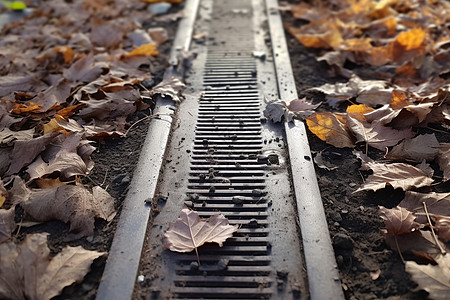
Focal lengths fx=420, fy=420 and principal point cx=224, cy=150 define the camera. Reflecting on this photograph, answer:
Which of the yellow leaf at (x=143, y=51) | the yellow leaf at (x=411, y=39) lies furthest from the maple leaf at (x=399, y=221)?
the yellow leaf at (x=143, y=51)

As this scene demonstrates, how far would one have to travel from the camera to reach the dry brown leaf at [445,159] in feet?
6.50

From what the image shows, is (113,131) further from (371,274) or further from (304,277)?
(371,274)

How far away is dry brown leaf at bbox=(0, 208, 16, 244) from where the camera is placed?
1735 mm

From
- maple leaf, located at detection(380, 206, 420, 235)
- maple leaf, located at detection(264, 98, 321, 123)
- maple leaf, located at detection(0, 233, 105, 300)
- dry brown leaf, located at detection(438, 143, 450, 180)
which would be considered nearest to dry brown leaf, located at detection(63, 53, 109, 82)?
maple leaf, located at detection(264, 98, 321, 123)

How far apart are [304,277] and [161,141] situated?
3.58 feet

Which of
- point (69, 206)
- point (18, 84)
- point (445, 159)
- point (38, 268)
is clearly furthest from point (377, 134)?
point (18, 84)

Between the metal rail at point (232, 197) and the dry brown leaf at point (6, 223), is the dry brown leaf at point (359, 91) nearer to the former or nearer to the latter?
the metal rail at point (232, 197)

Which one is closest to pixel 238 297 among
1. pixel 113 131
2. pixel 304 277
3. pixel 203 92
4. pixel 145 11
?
pixel 304 277

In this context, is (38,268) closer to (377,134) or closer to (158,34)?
(377,134)

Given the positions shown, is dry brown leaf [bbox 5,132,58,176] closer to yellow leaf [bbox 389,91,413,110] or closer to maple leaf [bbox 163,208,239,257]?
maple leaf [bbox 163,208,239,257]

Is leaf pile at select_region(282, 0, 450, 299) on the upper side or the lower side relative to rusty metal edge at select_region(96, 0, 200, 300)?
upper

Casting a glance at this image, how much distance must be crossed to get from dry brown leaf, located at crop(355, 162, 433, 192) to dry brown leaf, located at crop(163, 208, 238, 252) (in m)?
0.66

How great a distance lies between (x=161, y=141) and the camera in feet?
7.54

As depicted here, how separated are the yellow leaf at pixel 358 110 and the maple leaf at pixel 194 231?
3.42 feet
